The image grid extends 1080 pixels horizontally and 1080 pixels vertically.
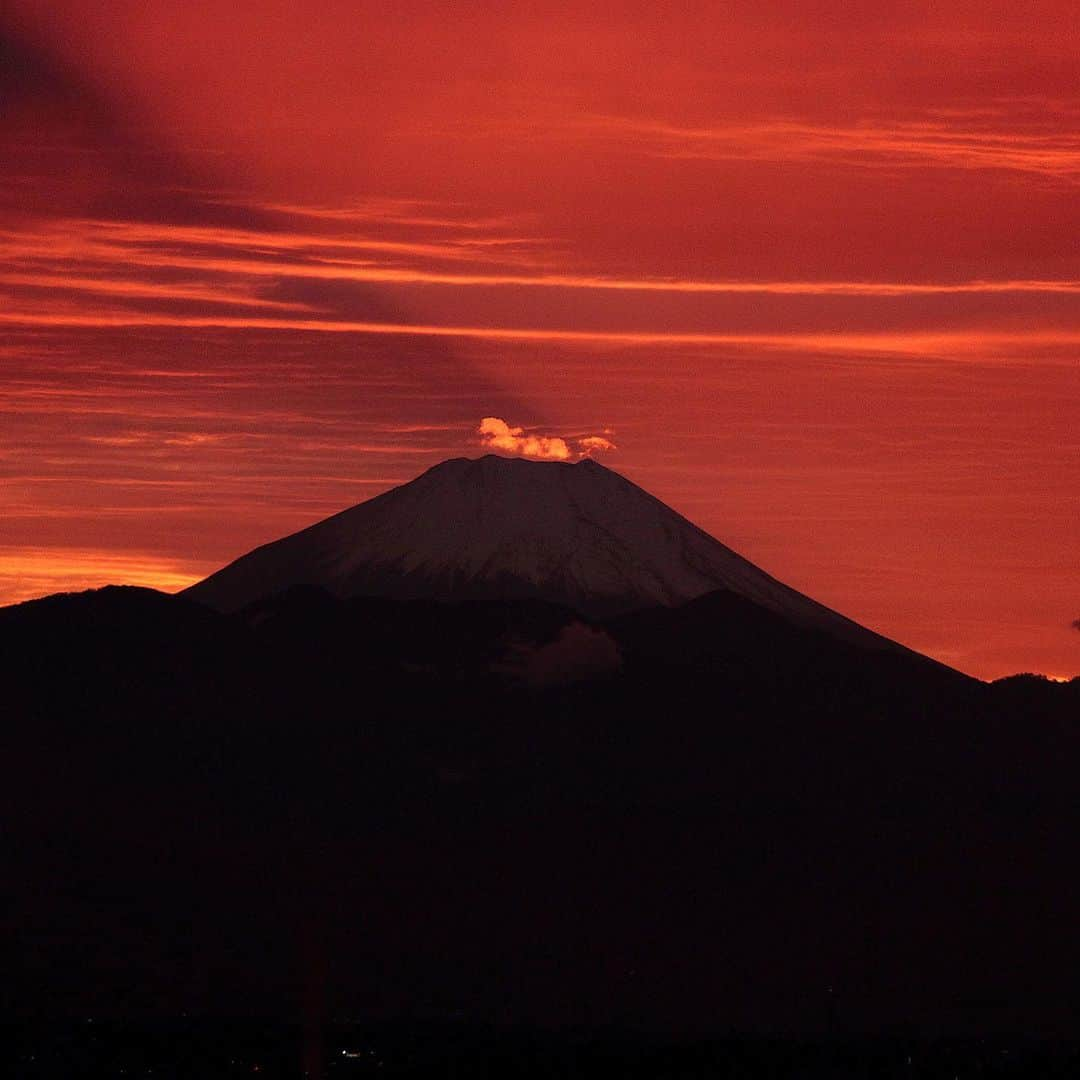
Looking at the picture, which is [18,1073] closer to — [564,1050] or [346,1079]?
[346,1079]

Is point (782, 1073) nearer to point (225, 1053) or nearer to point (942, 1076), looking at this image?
point (942, 1076)

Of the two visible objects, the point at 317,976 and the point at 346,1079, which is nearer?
the point at 317,976

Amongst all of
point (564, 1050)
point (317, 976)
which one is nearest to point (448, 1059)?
point (564, 1050)

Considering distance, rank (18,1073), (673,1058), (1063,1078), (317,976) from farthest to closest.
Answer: (673,1058) < (1063,1078) < (18,1073) < (317,976)

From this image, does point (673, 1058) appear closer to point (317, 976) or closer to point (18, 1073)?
point (18, 1073)

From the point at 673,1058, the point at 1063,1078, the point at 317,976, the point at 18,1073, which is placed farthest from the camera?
the point at 673,1058

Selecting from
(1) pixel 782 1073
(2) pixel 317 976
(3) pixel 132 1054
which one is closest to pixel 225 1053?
(3) pixel 132 1054

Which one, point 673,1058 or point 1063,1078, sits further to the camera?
point 673,1058

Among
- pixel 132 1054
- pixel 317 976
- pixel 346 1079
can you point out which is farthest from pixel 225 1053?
pixel 317 976
